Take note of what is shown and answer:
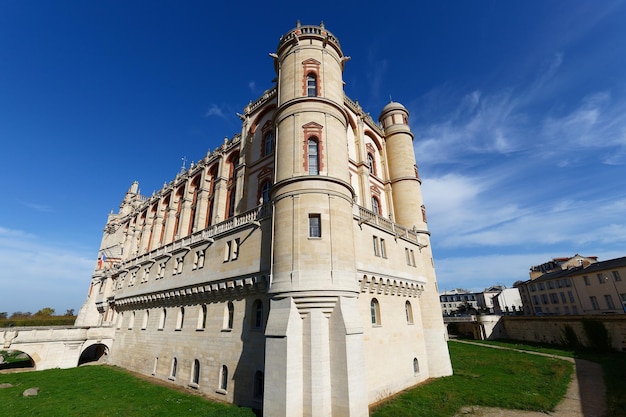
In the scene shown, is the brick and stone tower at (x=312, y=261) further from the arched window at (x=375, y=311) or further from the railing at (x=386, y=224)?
the arched window at (x=375, y=311)

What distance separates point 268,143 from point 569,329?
4508 centimetres

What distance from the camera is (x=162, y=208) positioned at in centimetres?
4375

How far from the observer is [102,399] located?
19.1 m

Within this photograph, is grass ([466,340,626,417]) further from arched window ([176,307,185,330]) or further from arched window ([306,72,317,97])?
arched window ([176,307,185,330])

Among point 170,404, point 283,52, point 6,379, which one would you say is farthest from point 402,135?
point 6,379

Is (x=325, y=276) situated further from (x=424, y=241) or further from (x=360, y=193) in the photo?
(x=424, y=241)

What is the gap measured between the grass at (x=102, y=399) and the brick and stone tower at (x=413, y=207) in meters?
16.2

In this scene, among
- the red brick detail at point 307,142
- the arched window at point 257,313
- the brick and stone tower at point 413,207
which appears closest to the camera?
the arched window at point 257,313

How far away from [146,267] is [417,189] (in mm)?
30135

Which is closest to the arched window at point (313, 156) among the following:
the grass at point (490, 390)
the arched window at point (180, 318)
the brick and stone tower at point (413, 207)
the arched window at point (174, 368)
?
the brick and stone tower at point (413, 207)

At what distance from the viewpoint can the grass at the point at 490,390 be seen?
52.7 feet

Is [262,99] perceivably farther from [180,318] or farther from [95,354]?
[95,354]

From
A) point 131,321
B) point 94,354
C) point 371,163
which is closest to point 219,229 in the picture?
point 371,163

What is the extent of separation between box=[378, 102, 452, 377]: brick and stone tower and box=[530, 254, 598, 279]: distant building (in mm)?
56233
